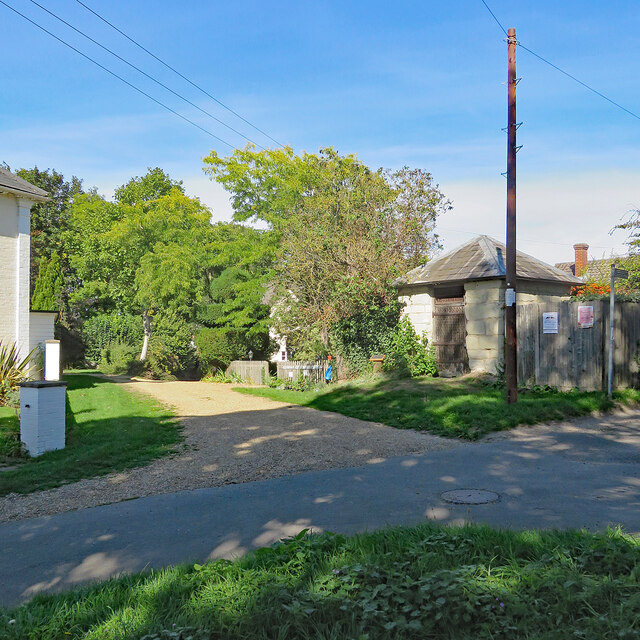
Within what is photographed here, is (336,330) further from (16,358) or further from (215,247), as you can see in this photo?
(215,247)

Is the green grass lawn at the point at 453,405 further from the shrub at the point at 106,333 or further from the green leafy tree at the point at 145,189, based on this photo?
the green leafy tree at the point at 145,189

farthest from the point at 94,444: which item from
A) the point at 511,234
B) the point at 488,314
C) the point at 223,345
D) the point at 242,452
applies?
the point at 223,345

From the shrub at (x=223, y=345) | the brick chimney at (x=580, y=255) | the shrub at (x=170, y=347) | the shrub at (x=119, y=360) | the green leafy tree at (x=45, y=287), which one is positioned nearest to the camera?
the green leafy tree at (x=45, y=287)

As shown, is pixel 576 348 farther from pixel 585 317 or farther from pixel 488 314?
pixel 488 314

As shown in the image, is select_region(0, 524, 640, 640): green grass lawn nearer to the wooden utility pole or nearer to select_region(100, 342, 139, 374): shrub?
the wooden utility pole

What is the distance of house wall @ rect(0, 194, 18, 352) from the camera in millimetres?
18109

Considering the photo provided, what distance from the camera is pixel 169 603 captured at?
12.1 feet

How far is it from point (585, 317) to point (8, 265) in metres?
16.4

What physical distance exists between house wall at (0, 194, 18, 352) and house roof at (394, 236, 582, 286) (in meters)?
12.1

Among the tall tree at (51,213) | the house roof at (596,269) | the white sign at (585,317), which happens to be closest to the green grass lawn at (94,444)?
the white sign at (585,317)

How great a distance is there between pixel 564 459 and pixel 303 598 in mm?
6012

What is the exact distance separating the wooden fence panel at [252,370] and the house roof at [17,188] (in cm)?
1037

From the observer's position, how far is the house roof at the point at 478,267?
1781 cm

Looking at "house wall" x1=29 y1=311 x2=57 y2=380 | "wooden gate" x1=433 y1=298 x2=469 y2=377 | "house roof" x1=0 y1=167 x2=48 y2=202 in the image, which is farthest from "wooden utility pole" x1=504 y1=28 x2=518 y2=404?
"house roof" x1=0 y1=167 x2=48 y2=202
